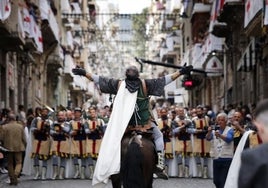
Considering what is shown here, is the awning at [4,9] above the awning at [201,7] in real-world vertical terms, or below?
below

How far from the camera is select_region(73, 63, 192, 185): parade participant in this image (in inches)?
408

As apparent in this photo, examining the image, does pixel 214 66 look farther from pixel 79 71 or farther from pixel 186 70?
pixel 79 71

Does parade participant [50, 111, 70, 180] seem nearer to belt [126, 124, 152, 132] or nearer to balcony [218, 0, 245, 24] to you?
belt [126, 124, 152, 132]

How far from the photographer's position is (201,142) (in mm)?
20234

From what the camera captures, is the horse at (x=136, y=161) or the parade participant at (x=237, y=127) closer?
the horse at (x=136, y=161)

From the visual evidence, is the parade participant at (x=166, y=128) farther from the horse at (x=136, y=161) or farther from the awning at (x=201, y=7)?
the awning at (x=201, y=7)

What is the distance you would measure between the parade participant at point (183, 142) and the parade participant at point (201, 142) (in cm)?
18

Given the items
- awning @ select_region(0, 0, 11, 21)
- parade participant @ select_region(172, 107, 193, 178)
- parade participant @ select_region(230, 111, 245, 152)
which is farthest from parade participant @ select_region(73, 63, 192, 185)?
awning @ select_region(0, 0, 11, 21)

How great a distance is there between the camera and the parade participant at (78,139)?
2000 cm

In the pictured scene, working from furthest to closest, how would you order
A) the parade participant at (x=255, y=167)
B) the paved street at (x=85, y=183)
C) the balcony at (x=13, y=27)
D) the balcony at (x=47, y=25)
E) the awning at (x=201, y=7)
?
the awning at (x=201, y=7) → the balcony at (x=47, y=25) → the balcony at (x=13, y=27) → the paved street at (x=85, y=183) → the parade participant at (x=255, y=167)

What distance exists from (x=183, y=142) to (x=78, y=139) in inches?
104

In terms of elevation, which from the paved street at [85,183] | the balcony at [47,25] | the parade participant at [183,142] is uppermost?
the balcony at [47,25]

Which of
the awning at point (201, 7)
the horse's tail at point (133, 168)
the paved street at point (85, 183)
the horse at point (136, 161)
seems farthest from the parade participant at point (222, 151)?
the awning at point (201, 7)

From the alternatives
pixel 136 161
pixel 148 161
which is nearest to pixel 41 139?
pixel 148 161
